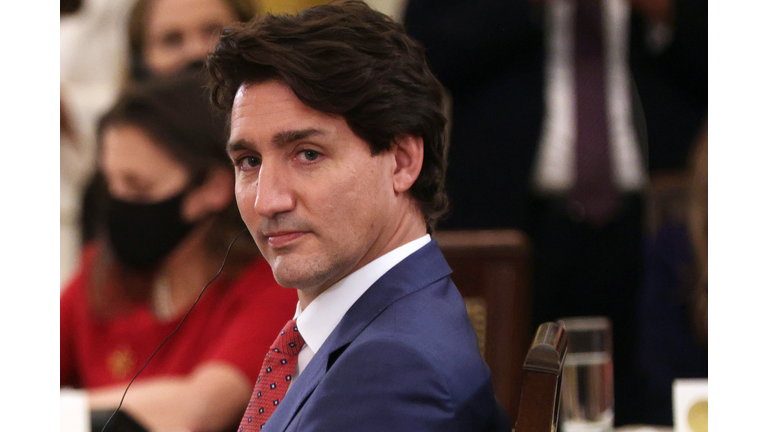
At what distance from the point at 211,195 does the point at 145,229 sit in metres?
0.17

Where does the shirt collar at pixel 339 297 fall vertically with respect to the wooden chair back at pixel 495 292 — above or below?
above

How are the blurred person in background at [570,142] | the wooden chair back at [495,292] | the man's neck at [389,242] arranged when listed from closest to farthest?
the man's neck at [389,242] → the wooden chair back at [495,292] → the blurred person in background at [570,142]

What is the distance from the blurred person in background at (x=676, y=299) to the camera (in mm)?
1466

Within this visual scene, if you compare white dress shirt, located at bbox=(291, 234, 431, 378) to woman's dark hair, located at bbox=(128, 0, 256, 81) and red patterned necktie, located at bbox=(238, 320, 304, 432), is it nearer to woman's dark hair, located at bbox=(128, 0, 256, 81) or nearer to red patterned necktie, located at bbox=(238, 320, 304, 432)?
red patterned necktie, located at bbox=(238, 320, 304, 432)

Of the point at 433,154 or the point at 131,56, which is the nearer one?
the point at 433,154

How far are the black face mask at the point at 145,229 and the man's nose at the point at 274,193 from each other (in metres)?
0.85

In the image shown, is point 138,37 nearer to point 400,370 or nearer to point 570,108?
point 570,108

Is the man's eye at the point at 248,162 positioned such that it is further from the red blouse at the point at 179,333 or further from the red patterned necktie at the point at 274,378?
the red blouse at the point at 179,333

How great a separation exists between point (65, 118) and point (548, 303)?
1.18 m

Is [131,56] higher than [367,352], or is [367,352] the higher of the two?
[131,56]

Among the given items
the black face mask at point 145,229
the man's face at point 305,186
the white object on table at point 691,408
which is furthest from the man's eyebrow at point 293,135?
the black face mask at point 145,229
